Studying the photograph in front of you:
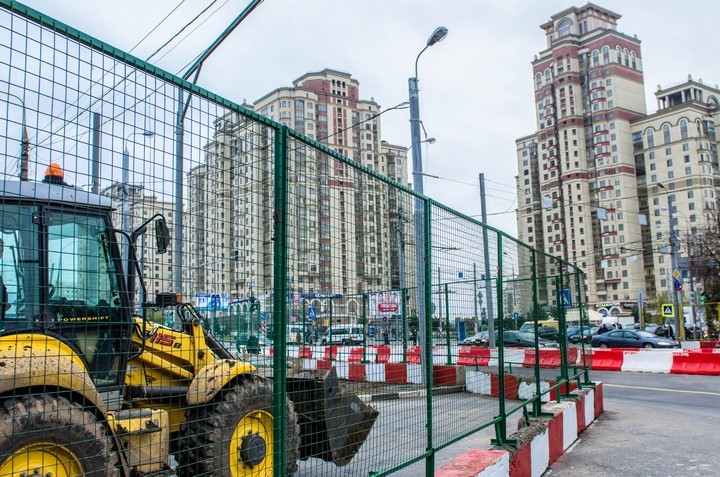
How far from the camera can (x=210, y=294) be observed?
371 cm

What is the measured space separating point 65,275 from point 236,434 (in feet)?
5.50

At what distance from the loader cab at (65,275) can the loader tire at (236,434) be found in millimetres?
672

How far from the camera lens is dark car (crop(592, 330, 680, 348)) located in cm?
3106

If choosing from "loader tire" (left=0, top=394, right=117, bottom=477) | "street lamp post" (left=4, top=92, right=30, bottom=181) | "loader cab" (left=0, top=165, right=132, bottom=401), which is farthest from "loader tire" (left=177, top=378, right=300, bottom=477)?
"street lamp post" (left=4, top=92, right=30, bottom=181)

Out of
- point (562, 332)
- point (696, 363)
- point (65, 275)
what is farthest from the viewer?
point (696, 363)

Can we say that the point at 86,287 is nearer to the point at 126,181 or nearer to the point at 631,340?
the point at 126,181

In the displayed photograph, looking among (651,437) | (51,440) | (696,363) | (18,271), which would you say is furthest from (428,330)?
(696,363)

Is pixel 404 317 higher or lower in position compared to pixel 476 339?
higher

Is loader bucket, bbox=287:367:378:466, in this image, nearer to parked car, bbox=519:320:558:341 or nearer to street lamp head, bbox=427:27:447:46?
parked car, bbox=519:320:558:341

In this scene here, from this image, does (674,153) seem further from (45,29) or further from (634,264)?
(45,29)

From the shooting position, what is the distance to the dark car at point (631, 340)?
31.1 metres

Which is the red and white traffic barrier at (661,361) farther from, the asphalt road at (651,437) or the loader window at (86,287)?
the loader window at (86,287)

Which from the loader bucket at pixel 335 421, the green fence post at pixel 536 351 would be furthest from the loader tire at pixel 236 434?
the green fence post at pixel 536 351

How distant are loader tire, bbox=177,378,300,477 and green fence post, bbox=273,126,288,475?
1.97 feet
